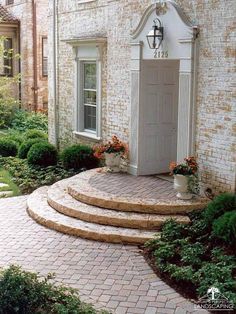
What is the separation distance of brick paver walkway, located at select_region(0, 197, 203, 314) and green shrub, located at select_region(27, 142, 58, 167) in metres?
4.12

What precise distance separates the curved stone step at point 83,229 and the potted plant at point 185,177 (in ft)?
3.85

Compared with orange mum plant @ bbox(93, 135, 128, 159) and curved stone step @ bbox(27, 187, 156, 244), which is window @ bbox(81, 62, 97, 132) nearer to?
orange mum plant @ bbox(93, 135, 128, 159)

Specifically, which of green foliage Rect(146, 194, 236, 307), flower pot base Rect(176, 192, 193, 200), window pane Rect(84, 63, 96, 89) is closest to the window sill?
window pane Rect(84, 63, 96, 89)

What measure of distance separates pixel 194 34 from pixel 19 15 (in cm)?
1606

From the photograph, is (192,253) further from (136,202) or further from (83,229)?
(83,229)

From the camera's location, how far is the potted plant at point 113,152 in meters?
12.1

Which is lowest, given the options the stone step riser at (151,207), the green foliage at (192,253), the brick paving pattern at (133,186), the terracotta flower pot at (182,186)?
the green foliage at (192,253)

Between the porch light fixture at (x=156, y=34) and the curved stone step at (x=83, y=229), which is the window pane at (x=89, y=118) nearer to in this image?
the porch light fixture at (x=156, y=34)

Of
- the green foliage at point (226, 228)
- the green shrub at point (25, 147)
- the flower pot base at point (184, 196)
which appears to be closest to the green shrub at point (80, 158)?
the green shrub at point (25, 147)

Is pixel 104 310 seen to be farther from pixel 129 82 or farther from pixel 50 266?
pixel 129 82

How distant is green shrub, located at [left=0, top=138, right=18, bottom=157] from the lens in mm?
16672

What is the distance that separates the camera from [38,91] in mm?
23906

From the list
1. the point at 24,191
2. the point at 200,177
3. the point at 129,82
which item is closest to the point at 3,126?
the point at 24,191

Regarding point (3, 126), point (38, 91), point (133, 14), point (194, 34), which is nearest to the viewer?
point (194, 34)
